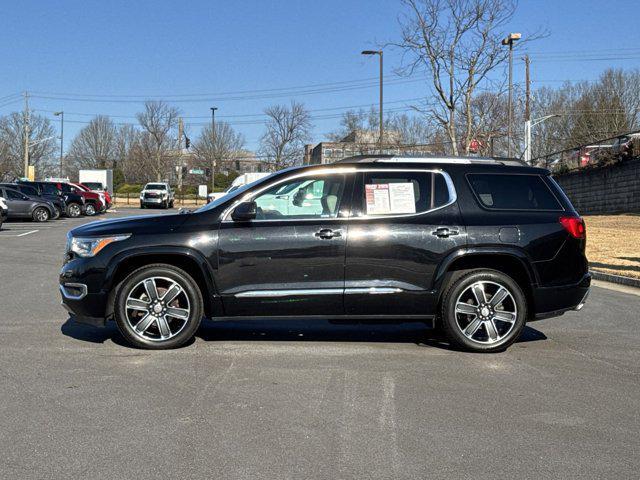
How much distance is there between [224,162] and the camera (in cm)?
8456

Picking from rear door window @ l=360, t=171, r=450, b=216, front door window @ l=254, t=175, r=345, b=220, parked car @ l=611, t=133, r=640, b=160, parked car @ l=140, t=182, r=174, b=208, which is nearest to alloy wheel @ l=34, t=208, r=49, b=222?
parked car @ l=140, t=182, r=174, b=208

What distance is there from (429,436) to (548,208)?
3.36 meters

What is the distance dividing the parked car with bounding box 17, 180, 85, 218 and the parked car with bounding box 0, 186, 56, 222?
3.78 metres

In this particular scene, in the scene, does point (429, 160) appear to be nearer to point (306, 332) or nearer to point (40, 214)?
Answer: point (306, 332)

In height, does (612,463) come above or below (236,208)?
below

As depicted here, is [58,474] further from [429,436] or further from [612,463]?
[612,463]

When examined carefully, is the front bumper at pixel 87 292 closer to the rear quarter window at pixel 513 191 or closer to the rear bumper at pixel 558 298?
the rear quarter window at pixel 513 191

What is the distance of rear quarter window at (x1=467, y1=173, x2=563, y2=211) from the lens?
6.80 m

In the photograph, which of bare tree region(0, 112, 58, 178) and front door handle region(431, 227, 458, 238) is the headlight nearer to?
front door handle region(431, 227, 458, 238)

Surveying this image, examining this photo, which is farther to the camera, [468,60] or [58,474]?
[468,60]

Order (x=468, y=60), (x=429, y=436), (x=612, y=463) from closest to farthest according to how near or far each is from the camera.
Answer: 1. (x=612, y=463)
2. (x=429, y=436)
3. (x=468, y=60)

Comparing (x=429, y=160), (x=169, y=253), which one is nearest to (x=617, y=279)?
(x=429, y=160)

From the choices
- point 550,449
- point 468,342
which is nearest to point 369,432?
point 550,449

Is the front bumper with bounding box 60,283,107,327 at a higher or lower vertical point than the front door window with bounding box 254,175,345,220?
lower
